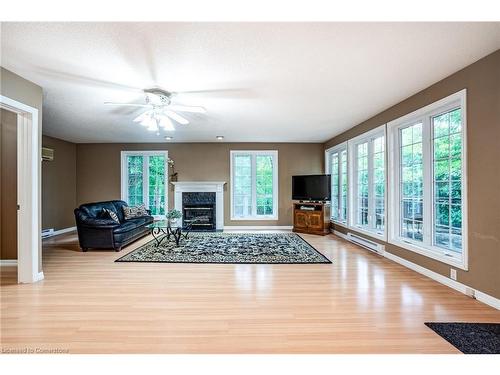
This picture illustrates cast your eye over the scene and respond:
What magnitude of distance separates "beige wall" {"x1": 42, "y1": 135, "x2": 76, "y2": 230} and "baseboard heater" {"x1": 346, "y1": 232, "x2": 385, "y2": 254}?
7264 mm


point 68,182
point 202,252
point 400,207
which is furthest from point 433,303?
point 68,182

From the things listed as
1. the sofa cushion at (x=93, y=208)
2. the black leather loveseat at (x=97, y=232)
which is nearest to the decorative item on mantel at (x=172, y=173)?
the sofa cushion at (x=93, y=208)

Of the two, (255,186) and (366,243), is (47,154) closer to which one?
(255,186)

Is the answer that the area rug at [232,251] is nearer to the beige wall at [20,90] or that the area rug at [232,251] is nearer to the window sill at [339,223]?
the window sill at [339,223]


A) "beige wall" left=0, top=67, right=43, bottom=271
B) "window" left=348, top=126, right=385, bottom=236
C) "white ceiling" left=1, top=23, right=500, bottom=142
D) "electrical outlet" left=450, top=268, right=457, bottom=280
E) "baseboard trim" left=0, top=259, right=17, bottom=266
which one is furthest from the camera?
"window" left=348, top=126, right=385, bottom=236

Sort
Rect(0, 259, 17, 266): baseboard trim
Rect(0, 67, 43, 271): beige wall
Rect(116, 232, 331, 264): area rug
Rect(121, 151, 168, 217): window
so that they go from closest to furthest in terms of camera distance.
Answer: Rect(0, 67, 43, 271): beige wall → Rect(0, 259, 17, 266): baseboard trim → Rect(116, 232, 331, 264): area rug → Rect(121, 151, 168, 217): window

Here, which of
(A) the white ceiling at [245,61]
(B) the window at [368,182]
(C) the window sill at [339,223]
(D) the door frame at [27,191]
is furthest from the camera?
(C) the window sill at [339,223]

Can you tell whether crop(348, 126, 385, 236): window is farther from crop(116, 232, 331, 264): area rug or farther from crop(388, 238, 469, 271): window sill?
crop(116, 232, 331, 264): area rug

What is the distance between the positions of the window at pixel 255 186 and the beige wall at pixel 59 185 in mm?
4601

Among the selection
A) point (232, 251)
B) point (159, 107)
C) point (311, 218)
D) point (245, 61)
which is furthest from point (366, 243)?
point (159, 107)

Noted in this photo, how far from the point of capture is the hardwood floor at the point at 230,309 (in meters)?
1.97

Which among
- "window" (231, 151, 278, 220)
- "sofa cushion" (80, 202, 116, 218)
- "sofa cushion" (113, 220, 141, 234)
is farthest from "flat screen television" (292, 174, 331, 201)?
"sofa cushion" (80, 202, 116, 218)

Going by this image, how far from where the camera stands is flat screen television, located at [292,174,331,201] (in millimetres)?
6625

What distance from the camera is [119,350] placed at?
6.18 ft
